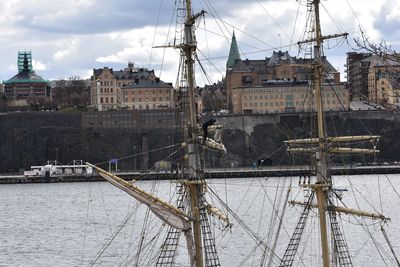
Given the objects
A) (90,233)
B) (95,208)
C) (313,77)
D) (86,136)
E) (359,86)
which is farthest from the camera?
(359,86)

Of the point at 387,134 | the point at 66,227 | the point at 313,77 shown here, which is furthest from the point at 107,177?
the point at 387,134

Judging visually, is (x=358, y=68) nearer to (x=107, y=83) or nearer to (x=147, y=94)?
(x=147, y=94)

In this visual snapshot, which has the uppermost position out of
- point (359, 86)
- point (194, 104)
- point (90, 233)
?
point (359, 86)

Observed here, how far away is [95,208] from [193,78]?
7102cm

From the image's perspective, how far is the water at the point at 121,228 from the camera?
55.3 m

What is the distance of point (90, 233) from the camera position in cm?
7319

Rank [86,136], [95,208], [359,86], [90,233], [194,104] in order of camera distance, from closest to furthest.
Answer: [194,104]
[90,233]
[95,208]
[86,136]
[359,86]

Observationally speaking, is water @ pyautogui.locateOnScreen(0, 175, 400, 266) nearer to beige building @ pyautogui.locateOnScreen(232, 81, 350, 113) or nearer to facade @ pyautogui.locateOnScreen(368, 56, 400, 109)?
facade @ pyautogui.locateOnScreen(368, 56, 400, 109)

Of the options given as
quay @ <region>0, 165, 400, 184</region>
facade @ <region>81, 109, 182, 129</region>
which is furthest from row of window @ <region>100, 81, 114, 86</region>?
quay @ <region>0, 165, 400, 184</region>

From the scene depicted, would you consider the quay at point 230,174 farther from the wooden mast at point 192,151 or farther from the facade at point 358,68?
the wooden mast at point 192,151

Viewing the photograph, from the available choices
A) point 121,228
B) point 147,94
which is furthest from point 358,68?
point 147,94

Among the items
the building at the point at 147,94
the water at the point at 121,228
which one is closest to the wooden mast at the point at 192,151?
the water at the point at 121,228

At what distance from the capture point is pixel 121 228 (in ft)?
126

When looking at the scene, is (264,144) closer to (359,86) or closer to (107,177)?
(359,86)
